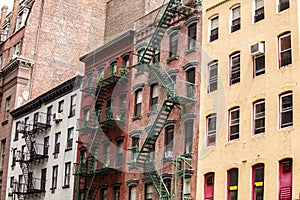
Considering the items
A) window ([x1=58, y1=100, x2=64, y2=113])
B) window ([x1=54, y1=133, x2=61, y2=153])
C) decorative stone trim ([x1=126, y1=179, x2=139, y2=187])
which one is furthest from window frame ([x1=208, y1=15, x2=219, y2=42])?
window ([x1=54, y1=133, x2=61, y2=153])

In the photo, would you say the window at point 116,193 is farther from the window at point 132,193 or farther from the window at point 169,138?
the window at point 169,138

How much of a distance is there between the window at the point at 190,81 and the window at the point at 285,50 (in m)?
6.68

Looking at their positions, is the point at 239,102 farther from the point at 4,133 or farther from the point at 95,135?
the point at 4,133

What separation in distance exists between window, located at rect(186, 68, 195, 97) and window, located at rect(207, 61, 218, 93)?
127 cm

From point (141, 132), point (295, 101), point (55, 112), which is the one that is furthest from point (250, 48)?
point (55, 112)

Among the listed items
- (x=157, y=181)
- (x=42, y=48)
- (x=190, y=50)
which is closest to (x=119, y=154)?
(x=157, y=181)

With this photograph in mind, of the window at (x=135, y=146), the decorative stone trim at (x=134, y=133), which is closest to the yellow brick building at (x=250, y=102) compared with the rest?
the window at (x=135, y=146)

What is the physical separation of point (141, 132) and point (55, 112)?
12981 mm

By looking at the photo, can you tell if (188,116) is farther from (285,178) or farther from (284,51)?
(285,178)

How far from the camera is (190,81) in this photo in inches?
1335

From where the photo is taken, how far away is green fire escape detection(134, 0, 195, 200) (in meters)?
32.8

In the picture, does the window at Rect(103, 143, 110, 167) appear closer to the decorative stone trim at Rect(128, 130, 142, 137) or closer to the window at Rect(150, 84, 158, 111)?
the decorative stone trim at Rect(128, 130, 142, 137)

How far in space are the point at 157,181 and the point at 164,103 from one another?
14.9 feet

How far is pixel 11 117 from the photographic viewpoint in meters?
55.2
